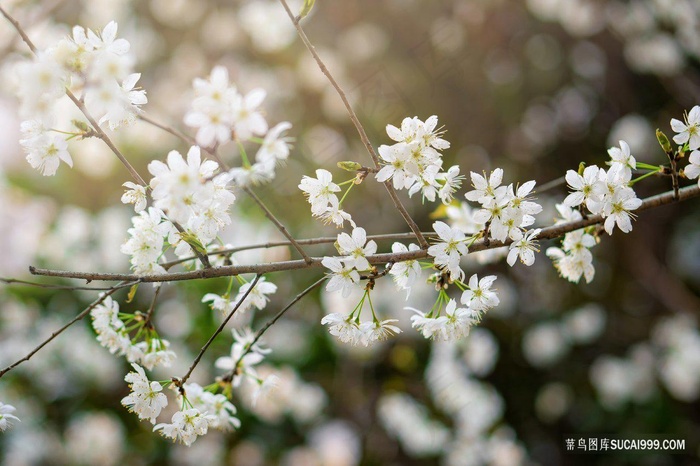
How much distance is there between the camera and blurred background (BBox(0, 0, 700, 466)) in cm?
271

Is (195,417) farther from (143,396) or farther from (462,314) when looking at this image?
(462,314)

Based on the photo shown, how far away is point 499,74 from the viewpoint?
3.34 m

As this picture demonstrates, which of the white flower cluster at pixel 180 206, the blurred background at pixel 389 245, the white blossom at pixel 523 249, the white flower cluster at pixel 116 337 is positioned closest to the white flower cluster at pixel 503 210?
the white blossom at pixel 523 249

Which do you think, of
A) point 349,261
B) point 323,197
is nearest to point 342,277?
point 349,261

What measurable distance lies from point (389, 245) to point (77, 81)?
1.82 m

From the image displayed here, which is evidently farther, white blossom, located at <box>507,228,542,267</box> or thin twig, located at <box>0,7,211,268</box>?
white blossom, located at <box>507,228,542,267</box>

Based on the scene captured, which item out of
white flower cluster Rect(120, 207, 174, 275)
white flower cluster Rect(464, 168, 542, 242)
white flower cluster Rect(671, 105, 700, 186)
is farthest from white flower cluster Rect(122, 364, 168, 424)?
white flower cluster Rect(671, 105, 700, 186)

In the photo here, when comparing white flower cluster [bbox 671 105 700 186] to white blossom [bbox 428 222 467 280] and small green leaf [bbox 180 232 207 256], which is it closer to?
white blossom [bbox 428 222 467 280]

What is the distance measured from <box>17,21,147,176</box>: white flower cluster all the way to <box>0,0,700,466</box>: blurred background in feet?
4.87

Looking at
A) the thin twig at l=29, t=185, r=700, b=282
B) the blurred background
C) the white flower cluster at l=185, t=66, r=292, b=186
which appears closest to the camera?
the white flower cluster at l=185, t=66, r=292, b=186

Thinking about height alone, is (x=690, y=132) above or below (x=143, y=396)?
above

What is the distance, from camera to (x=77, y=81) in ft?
2.58

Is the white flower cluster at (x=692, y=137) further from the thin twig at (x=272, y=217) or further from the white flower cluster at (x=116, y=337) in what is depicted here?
the white flower cluster at (x=116, y=337)

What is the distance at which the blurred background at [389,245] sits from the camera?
8.88 feet
